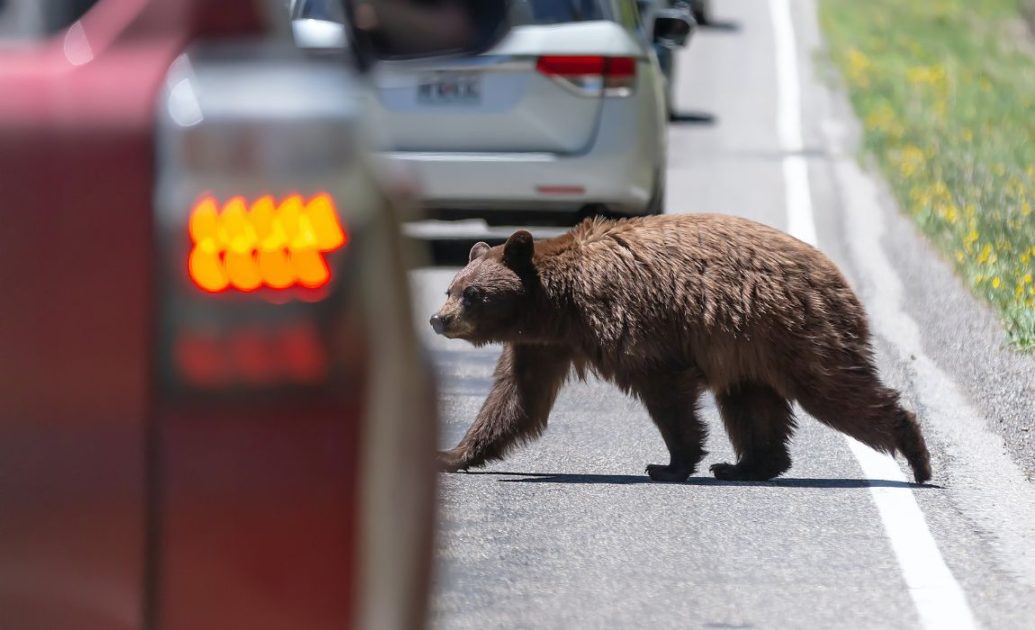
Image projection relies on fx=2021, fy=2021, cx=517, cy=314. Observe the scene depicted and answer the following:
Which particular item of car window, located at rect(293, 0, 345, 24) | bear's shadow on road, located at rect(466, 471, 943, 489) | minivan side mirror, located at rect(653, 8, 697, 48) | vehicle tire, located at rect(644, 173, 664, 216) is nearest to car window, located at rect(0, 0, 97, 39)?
bear's shadow on road, located at rect(466, 471, 943, 489)

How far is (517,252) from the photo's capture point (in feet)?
24.2

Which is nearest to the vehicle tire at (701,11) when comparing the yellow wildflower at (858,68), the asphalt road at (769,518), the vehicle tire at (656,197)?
the yellow wildflower at (858,68)

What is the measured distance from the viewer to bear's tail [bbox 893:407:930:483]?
23.2 feet

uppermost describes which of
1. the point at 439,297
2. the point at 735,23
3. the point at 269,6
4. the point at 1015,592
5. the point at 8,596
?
the point at 269,6

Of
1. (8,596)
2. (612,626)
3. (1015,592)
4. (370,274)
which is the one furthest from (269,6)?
(1015,592)

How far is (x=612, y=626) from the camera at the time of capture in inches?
199

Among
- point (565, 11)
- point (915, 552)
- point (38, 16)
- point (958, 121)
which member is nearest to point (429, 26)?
point (38, 16)

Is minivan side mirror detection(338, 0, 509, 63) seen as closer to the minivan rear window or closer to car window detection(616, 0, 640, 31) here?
the minivan rear window

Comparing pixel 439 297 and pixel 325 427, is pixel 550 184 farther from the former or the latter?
pixel 325 427

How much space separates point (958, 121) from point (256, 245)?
17.9m

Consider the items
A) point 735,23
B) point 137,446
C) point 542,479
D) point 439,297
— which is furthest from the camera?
point 735,23

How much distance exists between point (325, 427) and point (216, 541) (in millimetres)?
205

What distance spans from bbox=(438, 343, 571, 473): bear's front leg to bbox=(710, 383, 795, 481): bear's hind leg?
2.05 feet

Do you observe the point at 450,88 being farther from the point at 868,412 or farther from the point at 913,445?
the point at 913,445
